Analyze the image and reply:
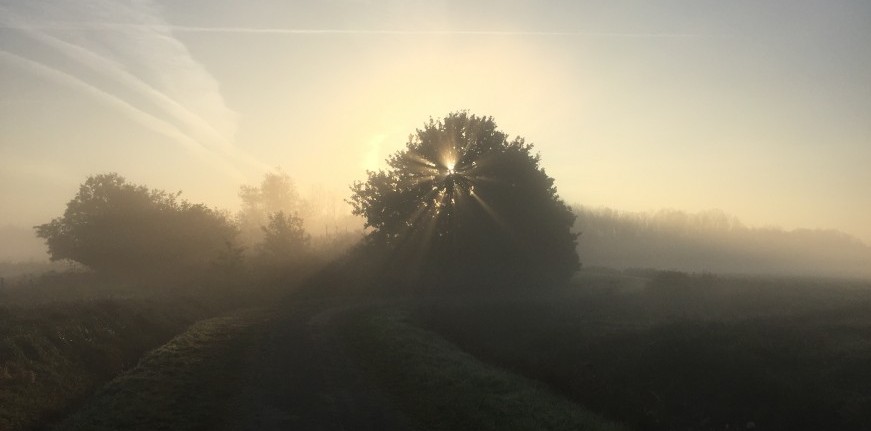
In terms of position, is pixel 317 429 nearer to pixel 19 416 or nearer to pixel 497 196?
pixel 19 416

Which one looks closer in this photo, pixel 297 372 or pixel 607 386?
pixel 297 372

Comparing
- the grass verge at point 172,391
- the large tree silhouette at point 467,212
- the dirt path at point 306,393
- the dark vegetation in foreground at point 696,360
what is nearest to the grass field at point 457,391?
the dirt path at point 306,393

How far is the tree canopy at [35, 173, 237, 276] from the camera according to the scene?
6388 centimetres

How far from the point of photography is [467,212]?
206 ft

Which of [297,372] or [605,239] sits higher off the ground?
[605,239]

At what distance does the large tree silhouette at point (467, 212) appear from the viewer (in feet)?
205

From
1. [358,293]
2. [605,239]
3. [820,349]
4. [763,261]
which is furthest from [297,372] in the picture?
[763,261]

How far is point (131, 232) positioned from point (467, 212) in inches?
1459

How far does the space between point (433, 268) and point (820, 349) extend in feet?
136

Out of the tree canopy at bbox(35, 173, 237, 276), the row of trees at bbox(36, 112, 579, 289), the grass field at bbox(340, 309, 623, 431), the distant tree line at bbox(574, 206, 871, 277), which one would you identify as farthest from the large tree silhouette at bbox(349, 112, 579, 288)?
the distant tree line at bbox(574, 206, 871, 277)

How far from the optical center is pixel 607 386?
70.1 feet

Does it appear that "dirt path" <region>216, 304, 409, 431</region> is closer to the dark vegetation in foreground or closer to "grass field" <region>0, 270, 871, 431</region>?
"grass field" <region>0, 270, 871, 431</region>

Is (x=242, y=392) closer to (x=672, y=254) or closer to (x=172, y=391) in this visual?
(x=172, y=391)

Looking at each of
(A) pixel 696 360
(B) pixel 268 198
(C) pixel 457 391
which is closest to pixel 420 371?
(C) pixel 457 391
